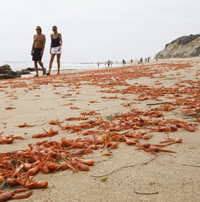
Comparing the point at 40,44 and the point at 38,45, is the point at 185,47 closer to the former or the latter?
the point at 40,44

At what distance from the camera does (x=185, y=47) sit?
260 feet

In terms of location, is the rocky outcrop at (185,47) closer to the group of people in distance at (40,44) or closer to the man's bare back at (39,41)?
the group of people in distance at (40,44)

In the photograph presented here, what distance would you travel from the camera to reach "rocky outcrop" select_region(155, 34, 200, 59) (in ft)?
229

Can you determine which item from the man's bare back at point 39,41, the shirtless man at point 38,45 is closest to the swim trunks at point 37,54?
the shirtless man at point 38,45

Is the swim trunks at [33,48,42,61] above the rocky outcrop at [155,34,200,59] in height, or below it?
below

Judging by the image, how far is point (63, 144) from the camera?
7.30 feet

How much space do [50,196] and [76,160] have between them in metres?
0.51

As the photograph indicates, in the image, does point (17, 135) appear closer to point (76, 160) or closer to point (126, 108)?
point (76, 160)

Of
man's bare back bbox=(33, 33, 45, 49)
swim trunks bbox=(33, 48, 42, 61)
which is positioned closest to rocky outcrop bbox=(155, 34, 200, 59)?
man's bare back bbox=(33, 33, 45, 49)

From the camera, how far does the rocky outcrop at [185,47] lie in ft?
229

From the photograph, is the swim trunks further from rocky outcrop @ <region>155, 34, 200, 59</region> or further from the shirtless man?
rocky outcrop @ <region>155, 34, 200, 59</region>

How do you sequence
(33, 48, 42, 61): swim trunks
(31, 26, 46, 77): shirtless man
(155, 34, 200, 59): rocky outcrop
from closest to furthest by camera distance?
(31, 26, 46, 77): shirtless man
(33, 48, 42, 61): swim trunks
(155, 34, 200, 59): rocky outcrop

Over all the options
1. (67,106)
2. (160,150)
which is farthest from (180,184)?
(67,106)

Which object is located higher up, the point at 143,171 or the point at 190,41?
the point at 190,41
